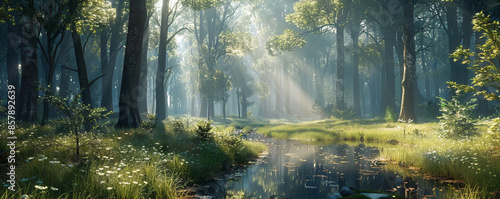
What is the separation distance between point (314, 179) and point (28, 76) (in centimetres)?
1514

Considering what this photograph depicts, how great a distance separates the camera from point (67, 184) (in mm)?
5090

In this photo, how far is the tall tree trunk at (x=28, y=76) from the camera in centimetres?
1467

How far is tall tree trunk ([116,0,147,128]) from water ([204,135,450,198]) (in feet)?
21.7

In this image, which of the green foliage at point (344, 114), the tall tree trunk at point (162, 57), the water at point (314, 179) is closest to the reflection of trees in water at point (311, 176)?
the water at point (314, 179)

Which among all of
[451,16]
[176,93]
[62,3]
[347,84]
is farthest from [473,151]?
[176,93]

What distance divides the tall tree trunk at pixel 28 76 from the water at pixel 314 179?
40.8ft

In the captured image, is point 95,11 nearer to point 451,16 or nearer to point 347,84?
point 451,16

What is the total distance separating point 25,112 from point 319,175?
1527cm

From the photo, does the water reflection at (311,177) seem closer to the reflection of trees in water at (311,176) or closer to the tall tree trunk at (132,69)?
the reflection of trees in water at (311,176)

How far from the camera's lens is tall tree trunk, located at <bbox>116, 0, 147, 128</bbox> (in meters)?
13.5

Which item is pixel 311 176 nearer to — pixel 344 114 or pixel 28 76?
pixel 28 76

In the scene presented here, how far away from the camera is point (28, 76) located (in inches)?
587

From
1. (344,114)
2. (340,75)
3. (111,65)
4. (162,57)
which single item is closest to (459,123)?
(344,114)

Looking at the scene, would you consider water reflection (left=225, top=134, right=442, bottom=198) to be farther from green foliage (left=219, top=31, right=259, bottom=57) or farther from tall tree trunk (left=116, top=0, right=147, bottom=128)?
green foliage (left=219, top=31, right=259, bottom=57)
